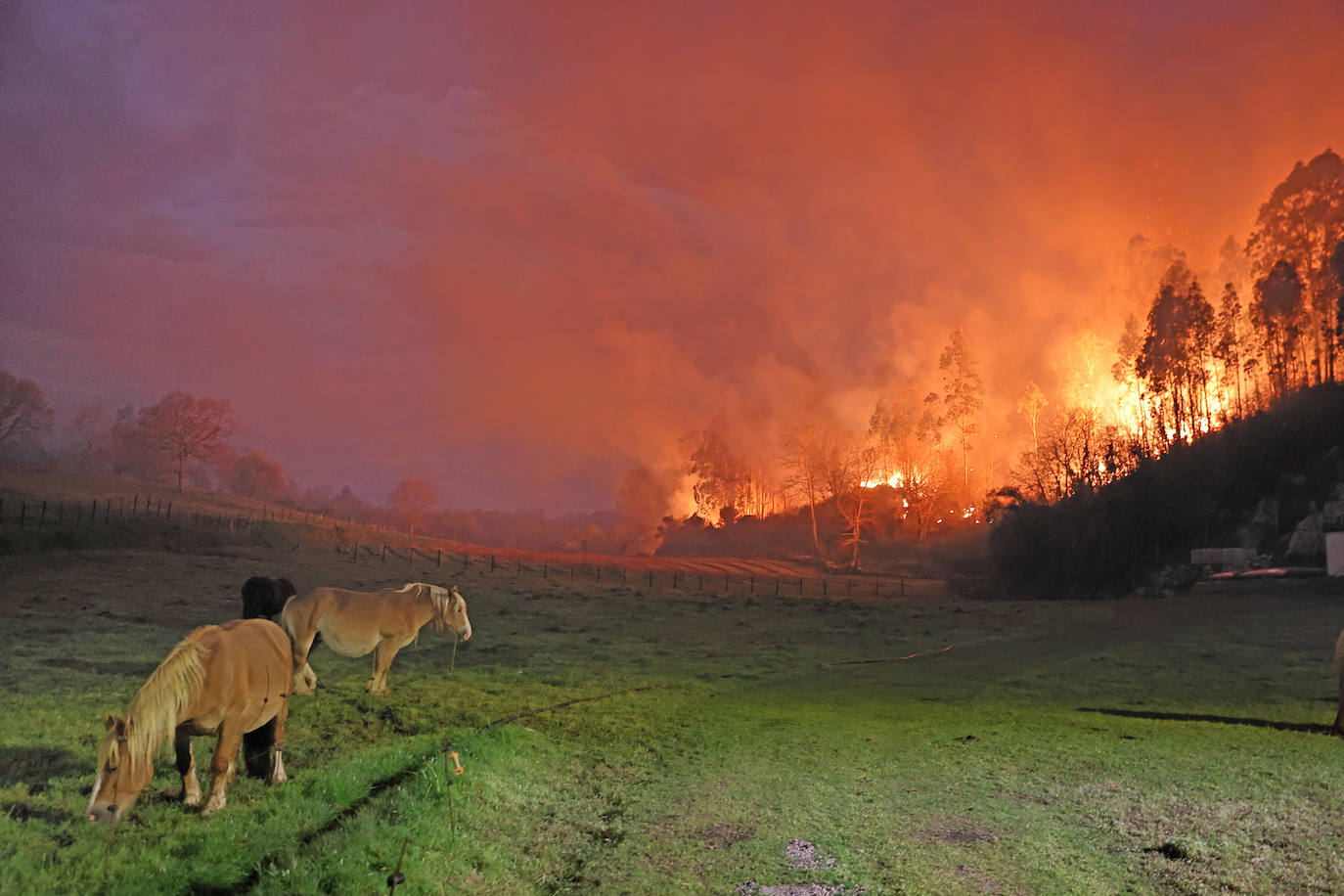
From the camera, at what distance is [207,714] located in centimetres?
632

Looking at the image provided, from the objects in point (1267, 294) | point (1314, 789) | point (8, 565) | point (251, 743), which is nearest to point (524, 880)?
point (251, 743)

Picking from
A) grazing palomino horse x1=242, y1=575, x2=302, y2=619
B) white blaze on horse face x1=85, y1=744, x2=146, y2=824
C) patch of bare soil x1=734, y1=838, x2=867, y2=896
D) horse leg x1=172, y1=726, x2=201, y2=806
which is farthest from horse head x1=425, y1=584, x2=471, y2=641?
white blaze on horse face x1=85, y1=744, x2=146, y2=824

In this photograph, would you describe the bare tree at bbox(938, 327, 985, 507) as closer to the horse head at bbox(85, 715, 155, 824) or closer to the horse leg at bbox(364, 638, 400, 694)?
the horse leg at bbox(364, 638, 400, 694)

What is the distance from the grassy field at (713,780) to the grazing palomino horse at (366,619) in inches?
39.4

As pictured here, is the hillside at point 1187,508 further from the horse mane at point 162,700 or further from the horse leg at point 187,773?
the horse mane at point 162,700

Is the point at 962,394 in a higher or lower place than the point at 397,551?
higher

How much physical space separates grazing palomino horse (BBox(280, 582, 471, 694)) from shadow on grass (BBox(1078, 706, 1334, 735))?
43.7 feet

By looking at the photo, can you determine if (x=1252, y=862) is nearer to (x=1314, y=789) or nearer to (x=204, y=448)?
(x=1314, y=789)

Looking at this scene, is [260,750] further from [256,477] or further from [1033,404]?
[256,477]

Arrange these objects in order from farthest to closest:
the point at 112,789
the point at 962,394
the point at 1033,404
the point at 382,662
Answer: the point at 962,394
the point at 1033,404
the point at 382,662
the point at 112,789

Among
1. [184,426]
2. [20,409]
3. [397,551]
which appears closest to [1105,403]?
→ [397,551]

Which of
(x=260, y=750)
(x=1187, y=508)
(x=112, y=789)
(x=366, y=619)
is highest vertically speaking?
(x=1187, y=508)

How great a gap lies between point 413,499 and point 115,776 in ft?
543

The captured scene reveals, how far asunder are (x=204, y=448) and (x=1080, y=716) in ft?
404
